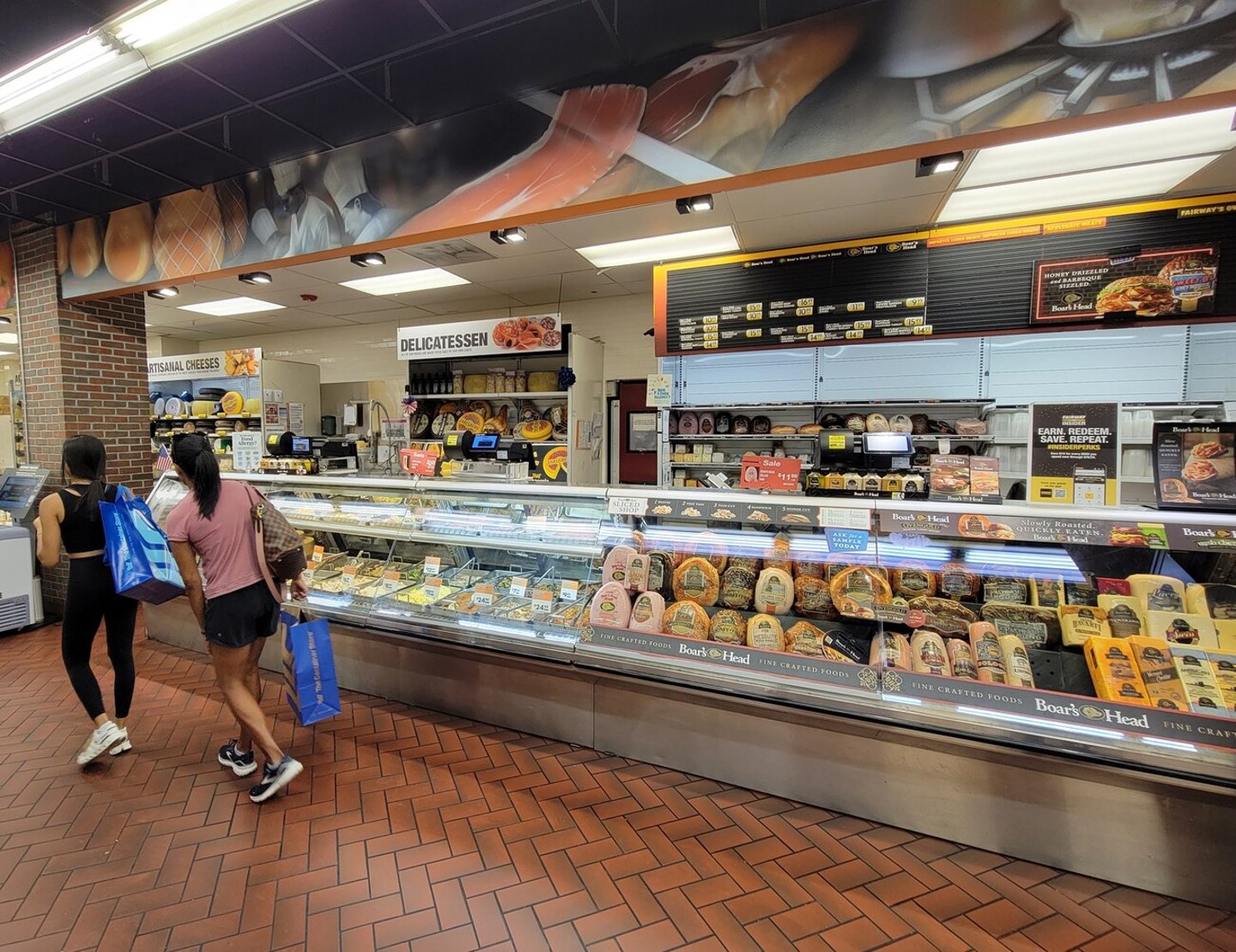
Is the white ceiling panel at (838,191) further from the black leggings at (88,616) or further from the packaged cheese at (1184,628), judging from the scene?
the black leggings at (88,616)

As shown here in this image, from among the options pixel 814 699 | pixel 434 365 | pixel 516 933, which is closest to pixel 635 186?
pixel 814 699

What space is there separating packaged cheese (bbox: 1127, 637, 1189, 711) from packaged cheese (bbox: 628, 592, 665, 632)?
6.52 ft

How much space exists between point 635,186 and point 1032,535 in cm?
255

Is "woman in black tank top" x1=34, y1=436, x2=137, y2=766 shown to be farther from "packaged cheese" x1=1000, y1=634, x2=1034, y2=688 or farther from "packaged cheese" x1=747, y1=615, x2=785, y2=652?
"packaged cheese" x1=1000, y1=634, x2=1034, y2=688

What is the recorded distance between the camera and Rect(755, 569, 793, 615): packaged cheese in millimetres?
2734

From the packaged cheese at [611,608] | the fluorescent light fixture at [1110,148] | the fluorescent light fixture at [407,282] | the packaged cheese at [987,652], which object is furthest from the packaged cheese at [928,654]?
the fluorescent light fixture at [407,282]

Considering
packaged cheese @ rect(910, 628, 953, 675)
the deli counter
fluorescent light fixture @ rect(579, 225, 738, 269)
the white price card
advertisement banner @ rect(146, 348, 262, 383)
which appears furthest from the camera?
advertisement banner @ rect(146, 348, 262, 383)

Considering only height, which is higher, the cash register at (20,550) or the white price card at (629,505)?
the white price card at (629,505)

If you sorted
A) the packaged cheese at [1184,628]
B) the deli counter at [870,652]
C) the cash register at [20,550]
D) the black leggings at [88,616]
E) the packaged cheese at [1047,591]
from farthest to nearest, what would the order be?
the cash register at [20,550] < the black leggings at [88,616] < the packaged cheese at [1047,591] < the packaged cheese at [1184,628] < the deli counter at [870,652]

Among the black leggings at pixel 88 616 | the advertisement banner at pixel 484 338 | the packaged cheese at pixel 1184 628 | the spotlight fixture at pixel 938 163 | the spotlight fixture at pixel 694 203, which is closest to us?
the packaged cheese at pixel 1184 628

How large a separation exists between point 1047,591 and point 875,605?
77cm

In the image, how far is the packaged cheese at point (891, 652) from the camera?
235 centimetres

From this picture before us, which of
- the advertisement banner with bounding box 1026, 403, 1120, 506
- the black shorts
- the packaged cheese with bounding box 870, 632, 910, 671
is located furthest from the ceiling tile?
the packaged cheese with bounding box 870, 632, 910, 671

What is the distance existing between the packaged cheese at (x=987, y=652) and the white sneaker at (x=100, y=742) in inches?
171
